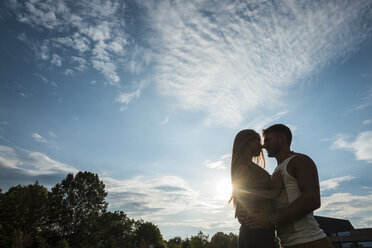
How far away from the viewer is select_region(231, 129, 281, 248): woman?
2.81m

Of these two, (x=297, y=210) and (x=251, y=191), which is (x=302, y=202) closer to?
(x=297, y=210)

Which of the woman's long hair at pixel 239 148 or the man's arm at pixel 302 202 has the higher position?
the woman's long hair at pixel 239 148

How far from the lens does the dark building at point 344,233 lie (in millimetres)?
41853

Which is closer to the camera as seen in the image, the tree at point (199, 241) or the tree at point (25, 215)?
the tree at point (25, 215)

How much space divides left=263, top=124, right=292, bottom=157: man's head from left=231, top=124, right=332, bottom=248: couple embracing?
0.41 metres

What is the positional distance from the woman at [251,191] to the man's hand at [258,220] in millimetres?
70

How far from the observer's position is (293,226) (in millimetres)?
2826

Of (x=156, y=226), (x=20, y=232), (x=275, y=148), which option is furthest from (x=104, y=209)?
(x=156, y=226)

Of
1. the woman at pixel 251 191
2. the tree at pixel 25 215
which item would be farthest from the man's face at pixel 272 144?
the tree at pixel 25 215

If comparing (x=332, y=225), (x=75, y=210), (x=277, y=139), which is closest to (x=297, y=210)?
(x=277, y=139)

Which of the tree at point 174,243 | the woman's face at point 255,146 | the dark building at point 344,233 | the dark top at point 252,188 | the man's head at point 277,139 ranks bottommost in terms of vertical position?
the tree at point 174,243

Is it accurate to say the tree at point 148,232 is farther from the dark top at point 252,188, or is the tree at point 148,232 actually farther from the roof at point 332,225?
the dark top at point 252,188

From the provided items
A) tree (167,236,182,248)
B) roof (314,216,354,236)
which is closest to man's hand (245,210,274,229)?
roof (314,216,354,236)

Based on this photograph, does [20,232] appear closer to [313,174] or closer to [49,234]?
[49,234]
